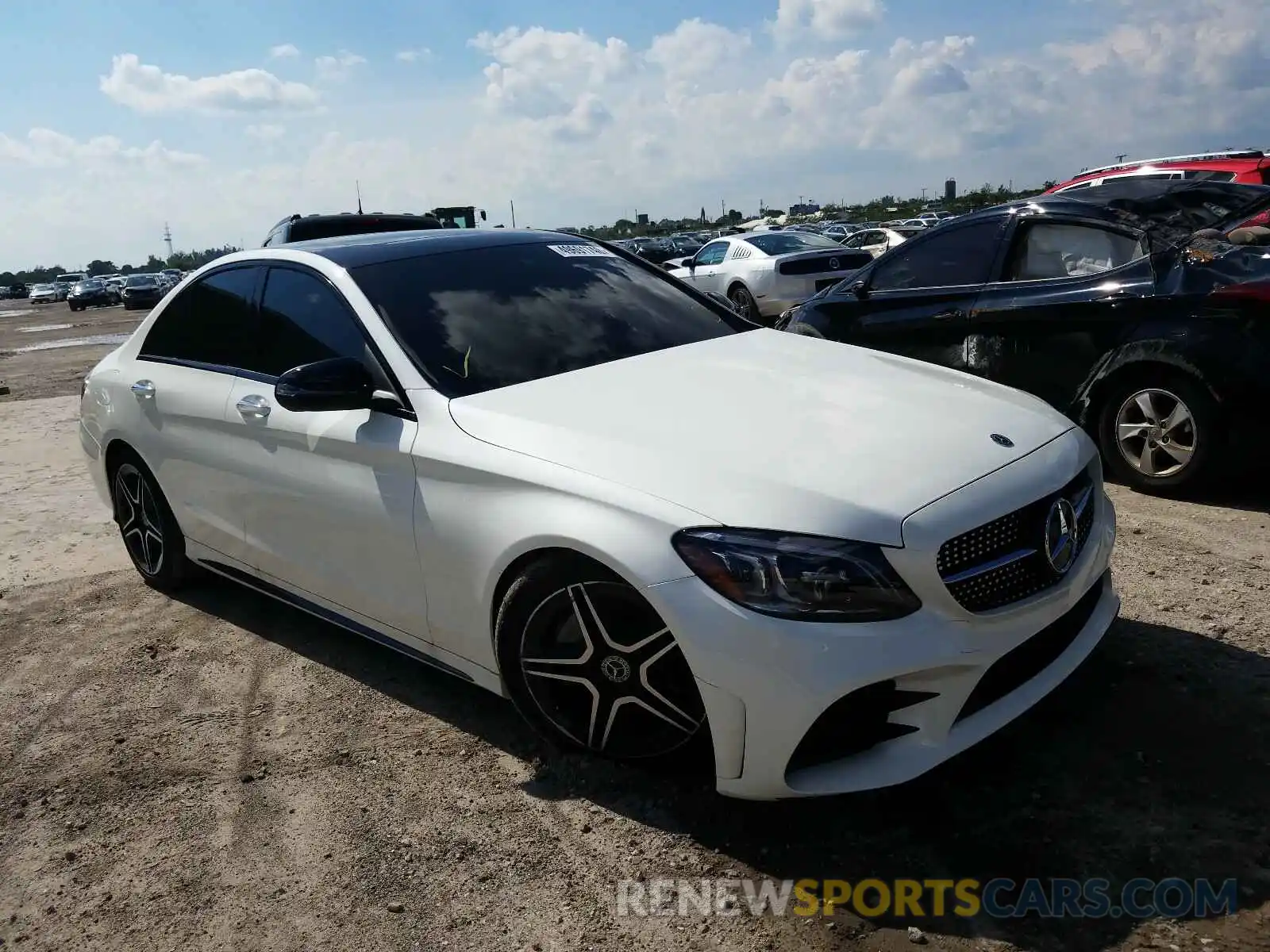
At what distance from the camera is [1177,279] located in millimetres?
5262

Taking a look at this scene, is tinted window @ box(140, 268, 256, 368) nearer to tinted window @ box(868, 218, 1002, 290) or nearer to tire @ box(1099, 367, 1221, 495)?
tinted window @ box(868, 218, 1002, 290)

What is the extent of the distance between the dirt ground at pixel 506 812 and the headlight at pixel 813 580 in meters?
0.67

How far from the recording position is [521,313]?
3.81 m

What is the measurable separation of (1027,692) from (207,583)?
12.8 ft

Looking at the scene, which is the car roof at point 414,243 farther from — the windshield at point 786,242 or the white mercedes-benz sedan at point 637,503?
the windshield at point 786,242

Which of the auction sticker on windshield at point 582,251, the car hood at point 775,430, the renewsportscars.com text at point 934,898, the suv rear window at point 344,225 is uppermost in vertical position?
the suv rear window at point 344,225

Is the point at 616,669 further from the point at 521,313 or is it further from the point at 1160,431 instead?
the point at 1160,431

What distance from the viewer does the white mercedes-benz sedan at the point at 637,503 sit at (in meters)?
2.56

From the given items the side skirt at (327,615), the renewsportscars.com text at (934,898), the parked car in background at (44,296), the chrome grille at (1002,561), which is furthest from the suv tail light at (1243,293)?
the parked car in background at (44,296)

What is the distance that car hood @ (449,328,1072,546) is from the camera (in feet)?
8.64

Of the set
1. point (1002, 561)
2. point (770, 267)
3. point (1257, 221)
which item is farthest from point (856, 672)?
point (770, 267)

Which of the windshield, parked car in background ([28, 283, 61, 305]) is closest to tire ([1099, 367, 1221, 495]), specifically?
the windshield

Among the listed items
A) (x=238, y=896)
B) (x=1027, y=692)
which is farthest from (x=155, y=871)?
(x=1027, y=692)

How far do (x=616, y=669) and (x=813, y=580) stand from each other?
0.66m
